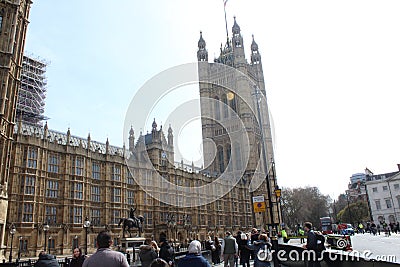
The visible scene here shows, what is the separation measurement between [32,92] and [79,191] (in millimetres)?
15969

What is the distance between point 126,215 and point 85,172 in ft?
26.3

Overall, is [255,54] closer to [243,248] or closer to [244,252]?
[243,248]

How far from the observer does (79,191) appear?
117ft

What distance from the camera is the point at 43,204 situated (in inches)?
1265

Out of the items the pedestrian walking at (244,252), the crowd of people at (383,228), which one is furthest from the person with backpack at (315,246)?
the crowd of people at (383,228)

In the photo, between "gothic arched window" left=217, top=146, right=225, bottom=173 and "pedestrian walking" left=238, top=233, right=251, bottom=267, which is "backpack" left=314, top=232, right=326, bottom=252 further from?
"gothic arched window" left=217, top=146, right=225, bottom=173

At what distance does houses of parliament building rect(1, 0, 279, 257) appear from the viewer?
3048 cm

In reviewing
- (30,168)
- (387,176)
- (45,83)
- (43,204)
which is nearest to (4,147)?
(30,168)

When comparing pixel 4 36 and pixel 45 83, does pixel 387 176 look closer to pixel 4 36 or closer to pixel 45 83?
pixel 45 83

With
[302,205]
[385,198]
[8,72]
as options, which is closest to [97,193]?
[8,72]

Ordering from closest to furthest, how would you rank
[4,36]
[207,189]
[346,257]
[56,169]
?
[346,257], [4,36], [56,169], [207,189]

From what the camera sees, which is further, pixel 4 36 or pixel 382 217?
pixel 382 217

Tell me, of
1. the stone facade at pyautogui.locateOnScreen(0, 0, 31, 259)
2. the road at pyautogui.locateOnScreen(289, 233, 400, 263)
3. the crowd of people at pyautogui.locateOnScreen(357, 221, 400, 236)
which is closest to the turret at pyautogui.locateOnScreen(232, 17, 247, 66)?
the crowd of people at pyautogui.locateOnScreen(357, 221, 400, 236)

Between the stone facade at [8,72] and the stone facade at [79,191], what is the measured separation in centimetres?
312
